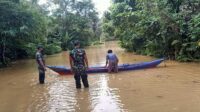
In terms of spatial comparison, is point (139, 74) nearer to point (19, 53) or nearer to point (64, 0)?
point (19, 53)

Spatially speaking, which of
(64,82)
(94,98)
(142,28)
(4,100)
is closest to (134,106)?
(94,98)

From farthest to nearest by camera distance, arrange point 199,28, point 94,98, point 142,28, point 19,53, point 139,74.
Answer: point 19,53, point 142,28, point 199,28, point 139,74, point 94,98

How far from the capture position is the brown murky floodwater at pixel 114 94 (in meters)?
7.93

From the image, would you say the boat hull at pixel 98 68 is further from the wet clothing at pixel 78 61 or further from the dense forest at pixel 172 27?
the wet clothing at pixel 78 61

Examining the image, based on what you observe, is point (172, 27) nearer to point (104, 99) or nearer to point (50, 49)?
point (104, 99)

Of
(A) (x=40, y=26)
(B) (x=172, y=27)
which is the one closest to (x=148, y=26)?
(B) (x=172, y=27)

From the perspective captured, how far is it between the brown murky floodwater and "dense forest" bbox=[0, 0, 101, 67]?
6.33 metres

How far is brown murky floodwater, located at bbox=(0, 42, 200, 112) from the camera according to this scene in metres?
7.93

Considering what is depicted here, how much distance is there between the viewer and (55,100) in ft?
30.3

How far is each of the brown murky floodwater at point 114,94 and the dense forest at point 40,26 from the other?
6331mm

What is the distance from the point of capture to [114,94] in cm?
963

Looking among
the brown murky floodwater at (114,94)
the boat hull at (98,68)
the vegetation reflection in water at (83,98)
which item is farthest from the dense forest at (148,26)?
the vegetation reflection in water at (83,98)

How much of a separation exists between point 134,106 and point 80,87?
327 centimetres

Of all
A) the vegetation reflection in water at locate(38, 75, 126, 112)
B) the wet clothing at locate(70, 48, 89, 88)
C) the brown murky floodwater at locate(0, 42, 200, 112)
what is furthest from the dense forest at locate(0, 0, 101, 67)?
the wet clothing at locate(70, 48, 89, 88)
